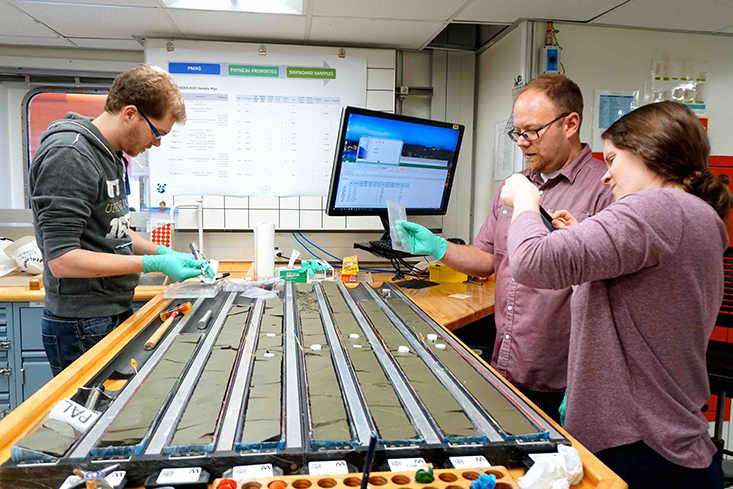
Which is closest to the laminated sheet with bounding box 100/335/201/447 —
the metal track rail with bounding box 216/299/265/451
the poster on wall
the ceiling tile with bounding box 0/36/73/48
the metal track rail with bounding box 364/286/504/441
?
the metal track rail with bounding box 216/299/265/451

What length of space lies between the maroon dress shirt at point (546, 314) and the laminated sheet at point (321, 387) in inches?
26.4

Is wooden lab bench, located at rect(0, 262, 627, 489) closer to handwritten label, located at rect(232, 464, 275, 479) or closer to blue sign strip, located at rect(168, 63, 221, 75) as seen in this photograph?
handwritten label, located at rect(232, 464, 275, 479)

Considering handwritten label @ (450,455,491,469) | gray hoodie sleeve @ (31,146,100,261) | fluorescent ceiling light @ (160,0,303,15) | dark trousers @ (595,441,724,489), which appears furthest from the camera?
fluorescent ceiling light @ (160,0,303,15)

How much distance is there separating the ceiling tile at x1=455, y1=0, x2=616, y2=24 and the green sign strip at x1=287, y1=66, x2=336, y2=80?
0.86 metres

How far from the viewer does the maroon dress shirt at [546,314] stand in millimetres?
1677

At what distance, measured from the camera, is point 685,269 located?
1042 millimetres

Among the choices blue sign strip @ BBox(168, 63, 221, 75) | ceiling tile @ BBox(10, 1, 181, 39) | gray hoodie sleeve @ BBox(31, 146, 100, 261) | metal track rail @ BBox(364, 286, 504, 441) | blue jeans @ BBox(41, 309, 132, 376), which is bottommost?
blue jeans @ BBox(41, 309, 132, 376)

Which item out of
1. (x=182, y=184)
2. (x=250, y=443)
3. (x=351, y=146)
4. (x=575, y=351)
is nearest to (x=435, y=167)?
(x=351, y=146)

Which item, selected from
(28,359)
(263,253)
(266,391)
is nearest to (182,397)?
(266,391)

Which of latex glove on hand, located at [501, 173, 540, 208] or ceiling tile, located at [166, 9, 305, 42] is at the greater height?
ceiling tile, located at [166, 9, 305, 42]

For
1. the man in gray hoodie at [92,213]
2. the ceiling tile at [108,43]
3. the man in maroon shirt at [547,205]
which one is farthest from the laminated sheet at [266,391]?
the ceiling tile at [108,43]

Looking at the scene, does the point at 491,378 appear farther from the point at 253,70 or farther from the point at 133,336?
the point at 253,70

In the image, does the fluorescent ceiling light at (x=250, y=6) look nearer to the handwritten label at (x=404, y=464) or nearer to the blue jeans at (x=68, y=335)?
the blue jeans at (x=68, y=335)

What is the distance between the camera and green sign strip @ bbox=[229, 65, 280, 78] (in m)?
2.99
